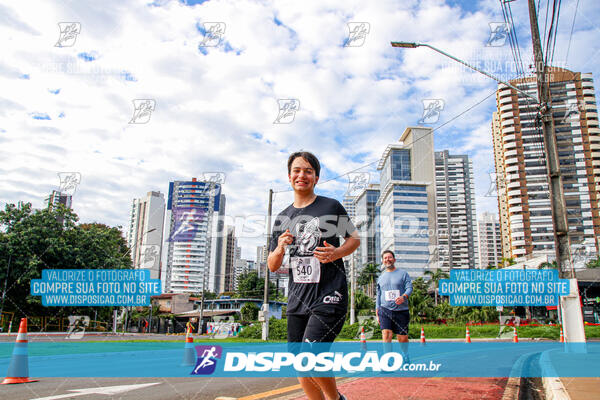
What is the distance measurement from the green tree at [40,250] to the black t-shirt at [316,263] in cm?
2657

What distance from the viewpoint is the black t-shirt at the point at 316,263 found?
268cm

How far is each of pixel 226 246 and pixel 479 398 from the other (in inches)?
6480

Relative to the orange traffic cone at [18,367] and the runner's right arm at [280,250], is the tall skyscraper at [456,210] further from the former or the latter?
the runner's right arm at [280,250]

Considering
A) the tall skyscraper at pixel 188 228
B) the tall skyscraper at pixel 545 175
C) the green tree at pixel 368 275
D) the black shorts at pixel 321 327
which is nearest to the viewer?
the black shorts at pixel 321 327

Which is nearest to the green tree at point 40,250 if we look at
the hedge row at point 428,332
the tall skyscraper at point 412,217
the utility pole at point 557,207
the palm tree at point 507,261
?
the hedge row at point 428,332

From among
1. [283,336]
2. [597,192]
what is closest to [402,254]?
[597,192]

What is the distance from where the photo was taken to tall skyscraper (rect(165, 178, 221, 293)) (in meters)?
174

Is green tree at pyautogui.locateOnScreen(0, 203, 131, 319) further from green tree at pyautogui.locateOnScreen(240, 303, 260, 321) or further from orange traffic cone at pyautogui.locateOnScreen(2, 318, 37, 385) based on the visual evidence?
green tree at pyautogui.locateOnScreen(240, 303, 260, 321)

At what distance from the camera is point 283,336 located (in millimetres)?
23797

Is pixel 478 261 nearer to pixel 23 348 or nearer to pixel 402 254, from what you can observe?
pixel 402 254

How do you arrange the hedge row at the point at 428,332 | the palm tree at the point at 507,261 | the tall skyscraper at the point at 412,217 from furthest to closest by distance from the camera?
the tall skyscraper at the point at 412,217, the palm tree at the point at 507,261, the hedge row at the point at 428,332

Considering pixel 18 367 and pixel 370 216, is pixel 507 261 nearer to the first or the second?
pixel 18 367

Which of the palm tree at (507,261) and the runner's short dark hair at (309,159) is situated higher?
the palm tree at (507,261)

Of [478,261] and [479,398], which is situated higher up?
[478,261]
